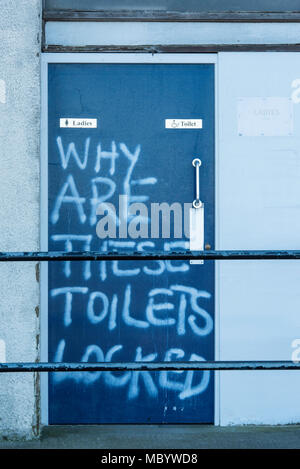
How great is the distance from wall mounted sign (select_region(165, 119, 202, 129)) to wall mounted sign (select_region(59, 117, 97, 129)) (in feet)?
1.60

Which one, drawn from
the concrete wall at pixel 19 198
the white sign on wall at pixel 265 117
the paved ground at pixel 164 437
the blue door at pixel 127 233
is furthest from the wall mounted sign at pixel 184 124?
the paved ground at pixel 164 437

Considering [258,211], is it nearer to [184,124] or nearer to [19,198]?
[184,124]

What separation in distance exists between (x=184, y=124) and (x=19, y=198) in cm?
114

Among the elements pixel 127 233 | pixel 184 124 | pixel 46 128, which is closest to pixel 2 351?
pixel 127 233

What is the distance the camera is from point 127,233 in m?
3.62

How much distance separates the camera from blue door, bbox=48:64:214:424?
3611 mm

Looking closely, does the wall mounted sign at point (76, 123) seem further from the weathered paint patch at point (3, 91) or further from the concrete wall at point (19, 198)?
the weathered paint patch at point (3, 91)

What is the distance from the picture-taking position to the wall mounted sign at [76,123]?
3605 mm

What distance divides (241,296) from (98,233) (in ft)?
3.29

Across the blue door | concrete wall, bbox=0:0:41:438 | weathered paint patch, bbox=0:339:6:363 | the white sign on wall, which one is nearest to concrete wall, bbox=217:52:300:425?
the white sign on wall

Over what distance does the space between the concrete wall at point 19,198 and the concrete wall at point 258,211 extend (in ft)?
3.88

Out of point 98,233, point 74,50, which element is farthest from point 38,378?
point 74,50

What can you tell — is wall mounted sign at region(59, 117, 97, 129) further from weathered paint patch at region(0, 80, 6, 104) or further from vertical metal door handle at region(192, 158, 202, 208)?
vertical metal door handle at region(192, 158, 202, 208)

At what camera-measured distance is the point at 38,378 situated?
3.43 m
